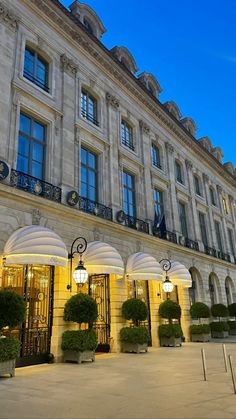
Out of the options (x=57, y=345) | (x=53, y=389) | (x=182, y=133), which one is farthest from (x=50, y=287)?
(x=182, y=133)

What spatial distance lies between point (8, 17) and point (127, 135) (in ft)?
29.0

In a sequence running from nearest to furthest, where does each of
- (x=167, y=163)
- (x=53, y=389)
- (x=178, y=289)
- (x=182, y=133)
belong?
1. (x=53, y=389)
2. (x=178, y=289)
3. (x=167, y=163)
4. (x=182, y=133)

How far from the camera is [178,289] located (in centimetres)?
2055

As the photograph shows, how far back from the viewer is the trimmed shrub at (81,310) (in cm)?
1145

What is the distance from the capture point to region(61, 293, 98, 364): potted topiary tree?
11273 millimetres

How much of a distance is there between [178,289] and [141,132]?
9761mm

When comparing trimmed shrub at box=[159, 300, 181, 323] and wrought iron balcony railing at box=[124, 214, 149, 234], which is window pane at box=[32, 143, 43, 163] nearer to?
wrought iron balcony railing at box=[124, 214, 149, 234]

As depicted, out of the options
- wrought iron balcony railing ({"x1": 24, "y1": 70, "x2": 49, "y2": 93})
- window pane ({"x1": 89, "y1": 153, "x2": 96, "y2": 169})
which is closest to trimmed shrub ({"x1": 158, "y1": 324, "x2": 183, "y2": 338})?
window pane ({"x1": 89, "y1": 153, "x2": 96, "y2": 169})

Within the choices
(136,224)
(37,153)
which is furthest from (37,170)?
(136,224)

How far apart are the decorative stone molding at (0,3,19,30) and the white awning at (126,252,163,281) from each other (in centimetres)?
1092

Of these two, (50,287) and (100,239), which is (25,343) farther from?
(100,239)

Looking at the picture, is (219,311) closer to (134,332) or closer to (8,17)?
(134,332)

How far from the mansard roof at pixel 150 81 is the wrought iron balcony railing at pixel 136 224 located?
1097cm

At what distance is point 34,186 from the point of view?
12516mm
